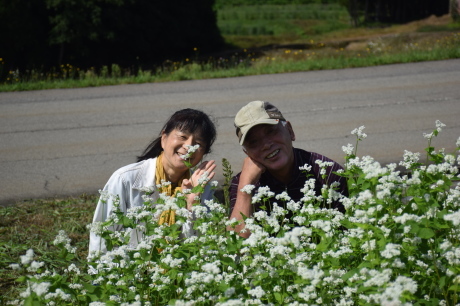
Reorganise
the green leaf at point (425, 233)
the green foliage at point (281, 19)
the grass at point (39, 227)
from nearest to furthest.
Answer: the green leaf at point (425, 233), the grass at point (39, 227), the green foliage at point (281, 19)

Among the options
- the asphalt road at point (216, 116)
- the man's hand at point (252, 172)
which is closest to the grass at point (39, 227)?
the asphalt road at point (216, 116)

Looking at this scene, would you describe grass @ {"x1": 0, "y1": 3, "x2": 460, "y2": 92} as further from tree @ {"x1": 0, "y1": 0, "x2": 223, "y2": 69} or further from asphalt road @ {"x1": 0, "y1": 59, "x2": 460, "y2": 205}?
tree @ {"x1": 0, "y1": 0, "x2": 223, "y2": 69}

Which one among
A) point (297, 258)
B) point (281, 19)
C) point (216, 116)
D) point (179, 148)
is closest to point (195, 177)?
point (179, 148)

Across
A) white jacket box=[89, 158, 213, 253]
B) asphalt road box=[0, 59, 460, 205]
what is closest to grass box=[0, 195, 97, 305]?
asphalt road box=[0, 59, 460, 205]

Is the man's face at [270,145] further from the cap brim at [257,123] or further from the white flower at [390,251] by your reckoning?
the white flower at [390,251]

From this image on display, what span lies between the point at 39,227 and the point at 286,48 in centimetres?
3115

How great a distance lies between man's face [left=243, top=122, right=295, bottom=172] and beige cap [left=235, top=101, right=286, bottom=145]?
0.05 m

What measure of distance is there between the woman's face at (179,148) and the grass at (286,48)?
1284 centimetres

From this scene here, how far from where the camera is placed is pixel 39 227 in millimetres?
6895

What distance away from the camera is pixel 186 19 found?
34.8 meters

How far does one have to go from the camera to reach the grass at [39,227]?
5.81m

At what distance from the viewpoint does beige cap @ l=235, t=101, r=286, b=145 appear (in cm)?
446

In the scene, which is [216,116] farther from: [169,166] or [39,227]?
[169,166]

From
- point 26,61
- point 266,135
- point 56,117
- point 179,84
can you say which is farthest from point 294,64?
point 266,135
